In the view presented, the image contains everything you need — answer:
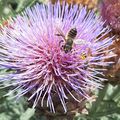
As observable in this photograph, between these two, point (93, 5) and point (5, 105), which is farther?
point (5, 105)

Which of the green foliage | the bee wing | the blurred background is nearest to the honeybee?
the bee wing

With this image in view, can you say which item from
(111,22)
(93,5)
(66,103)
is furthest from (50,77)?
(93,5)

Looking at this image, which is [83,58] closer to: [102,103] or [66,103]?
[66,103]

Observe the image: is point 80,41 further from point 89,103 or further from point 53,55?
point 89,103

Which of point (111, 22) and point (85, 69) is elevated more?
point (111, 22)

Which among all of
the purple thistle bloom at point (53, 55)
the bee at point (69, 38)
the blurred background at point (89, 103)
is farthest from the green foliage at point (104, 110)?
the bee at point (69, 38)

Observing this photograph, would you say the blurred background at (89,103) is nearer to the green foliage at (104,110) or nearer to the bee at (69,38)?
the green foliage at (104,110)
